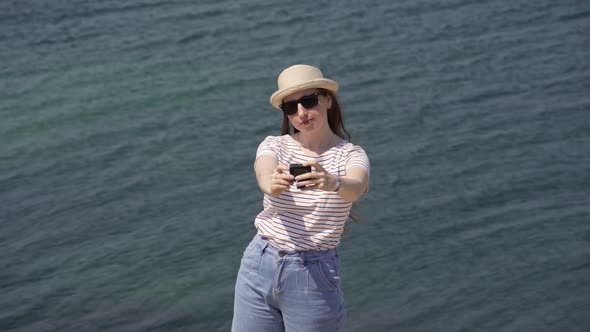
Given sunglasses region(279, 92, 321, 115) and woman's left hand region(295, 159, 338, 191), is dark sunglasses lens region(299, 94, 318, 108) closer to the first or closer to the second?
sunglasses region(279, 92, 321, 115)

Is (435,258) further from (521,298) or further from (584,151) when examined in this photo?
(584,151)

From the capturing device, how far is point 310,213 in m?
4.15

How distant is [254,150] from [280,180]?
6004 mm

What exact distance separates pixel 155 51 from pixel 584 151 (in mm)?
5795

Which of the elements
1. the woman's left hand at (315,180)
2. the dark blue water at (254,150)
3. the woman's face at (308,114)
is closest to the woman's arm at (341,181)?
the woman's left hand at (315,180)

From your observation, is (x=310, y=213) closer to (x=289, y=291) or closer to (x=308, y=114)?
(x=289, y=291)

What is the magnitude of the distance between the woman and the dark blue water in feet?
10.3

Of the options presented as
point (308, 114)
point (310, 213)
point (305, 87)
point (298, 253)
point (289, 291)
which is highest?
point (305, 87)

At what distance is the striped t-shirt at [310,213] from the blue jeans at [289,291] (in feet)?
0.18

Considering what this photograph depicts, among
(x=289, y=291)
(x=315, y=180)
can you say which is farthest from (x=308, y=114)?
(x=289, y=291)

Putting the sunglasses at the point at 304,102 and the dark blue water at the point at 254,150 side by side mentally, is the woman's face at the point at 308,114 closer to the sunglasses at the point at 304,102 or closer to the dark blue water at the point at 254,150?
the sunglasses at the point at 304,102

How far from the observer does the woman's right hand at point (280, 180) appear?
155 inches

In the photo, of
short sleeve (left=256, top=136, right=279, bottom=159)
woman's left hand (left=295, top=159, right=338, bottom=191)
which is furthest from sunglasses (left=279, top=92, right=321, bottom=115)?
woman's left hand (left=295, top=159, right=338, bottom=191)

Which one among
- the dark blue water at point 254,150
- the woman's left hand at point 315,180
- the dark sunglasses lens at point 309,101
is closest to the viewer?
the woman's left hand at point 315,180
